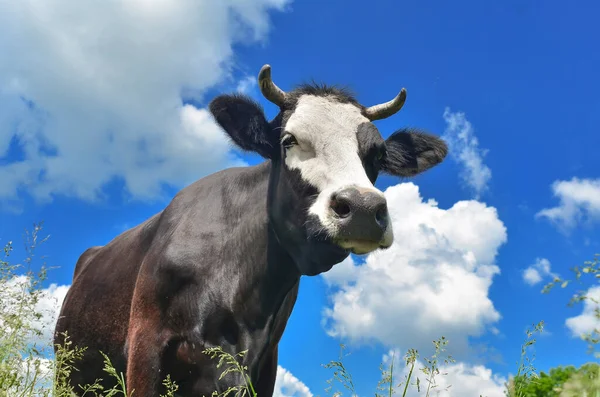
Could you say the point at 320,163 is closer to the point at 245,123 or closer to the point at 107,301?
the point at 245,123

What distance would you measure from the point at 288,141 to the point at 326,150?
522 millimetres

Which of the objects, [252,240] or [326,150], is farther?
[252,240]

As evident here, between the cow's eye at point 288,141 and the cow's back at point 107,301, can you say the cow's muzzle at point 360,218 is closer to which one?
the cow's eye at point 288,141

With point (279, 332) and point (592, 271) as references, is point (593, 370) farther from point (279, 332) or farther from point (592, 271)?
point (279, 332)

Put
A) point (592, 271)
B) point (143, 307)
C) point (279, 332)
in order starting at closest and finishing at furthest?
point (592, 271) → point (143, 307) → point (279, 332)

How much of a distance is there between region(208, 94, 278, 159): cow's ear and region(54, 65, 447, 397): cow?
0.01 m

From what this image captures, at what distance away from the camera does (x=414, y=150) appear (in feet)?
25.1

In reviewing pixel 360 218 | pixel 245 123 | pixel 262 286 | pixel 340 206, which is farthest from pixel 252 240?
pixel 360 218

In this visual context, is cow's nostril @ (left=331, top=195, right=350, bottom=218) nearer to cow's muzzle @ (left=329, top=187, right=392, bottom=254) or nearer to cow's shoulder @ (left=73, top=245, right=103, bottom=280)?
cow's muzzle @ (left=329, top=187, right=392, bottom=254)

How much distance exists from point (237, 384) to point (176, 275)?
1.32 meters

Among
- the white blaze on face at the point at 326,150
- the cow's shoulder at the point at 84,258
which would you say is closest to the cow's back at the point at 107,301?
the cow's shoulder at the point at 84,258

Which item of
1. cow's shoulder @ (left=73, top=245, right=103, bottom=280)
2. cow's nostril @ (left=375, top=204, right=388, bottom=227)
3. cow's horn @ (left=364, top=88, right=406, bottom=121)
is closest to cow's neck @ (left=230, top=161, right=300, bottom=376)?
cow's nostril @ (left=375, top=204, right=388, bottom=227)

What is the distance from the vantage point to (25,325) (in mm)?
4074

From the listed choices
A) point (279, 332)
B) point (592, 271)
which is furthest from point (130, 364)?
point (592, 271)
